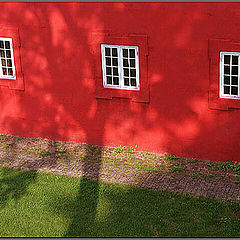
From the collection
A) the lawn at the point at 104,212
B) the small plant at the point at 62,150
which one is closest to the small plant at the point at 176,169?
the lawn at the point at 104,212

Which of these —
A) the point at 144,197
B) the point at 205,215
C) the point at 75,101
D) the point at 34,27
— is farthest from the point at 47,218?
the point at 34,27

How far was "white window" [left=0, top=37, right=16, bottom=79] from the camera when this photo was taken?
592 inches

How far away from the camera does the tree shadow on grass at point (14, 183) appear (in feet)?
→ 40.0

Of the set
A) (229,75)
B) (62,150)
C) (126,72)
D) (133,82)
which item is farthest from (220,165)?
(62,150)

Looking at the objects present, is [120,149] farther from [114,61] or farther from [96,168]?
[114,61]

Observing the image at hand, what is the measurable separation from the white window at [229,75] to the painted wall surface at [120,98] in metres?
0.36

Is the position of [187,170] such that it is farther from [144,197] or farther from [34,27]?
[34,27]

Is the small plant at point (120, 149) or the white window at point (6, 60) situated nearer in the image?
the small plant at point (120, 149)

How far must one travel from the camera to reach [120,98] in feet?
45.9

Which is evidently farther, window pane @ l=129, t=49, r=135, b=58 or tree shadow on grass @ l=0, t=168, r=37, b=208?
window pane @ l=129, t=49, r=135, b=58

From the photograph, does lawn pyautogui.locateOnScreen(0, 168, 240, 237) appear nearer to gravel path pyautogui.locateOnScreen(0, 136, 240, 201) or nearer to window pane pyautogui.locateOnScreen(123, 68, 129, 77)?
gravel path pyautogui.locateOnScreen(0, 136, 240, 201)

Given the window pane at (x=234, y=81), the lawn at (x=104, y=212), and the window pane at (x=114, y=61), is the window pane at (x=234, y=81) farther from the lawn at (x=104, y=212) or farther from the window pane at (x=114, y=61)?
the window pane at (x=114, y=61)

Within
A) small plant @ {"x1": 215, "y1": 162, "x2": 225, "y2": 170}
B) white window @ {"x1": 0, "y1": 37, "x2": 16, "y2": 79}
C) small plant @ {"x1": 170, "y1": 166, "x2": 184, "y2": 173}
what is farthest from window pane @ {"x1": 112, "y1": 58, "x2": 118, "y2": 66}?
small plant @ {"x1": 215, "y1": 162, "x2": 225, "y2": 170}

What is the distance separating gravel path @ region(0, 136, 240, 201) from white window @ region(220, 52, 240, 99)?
5.91ft
